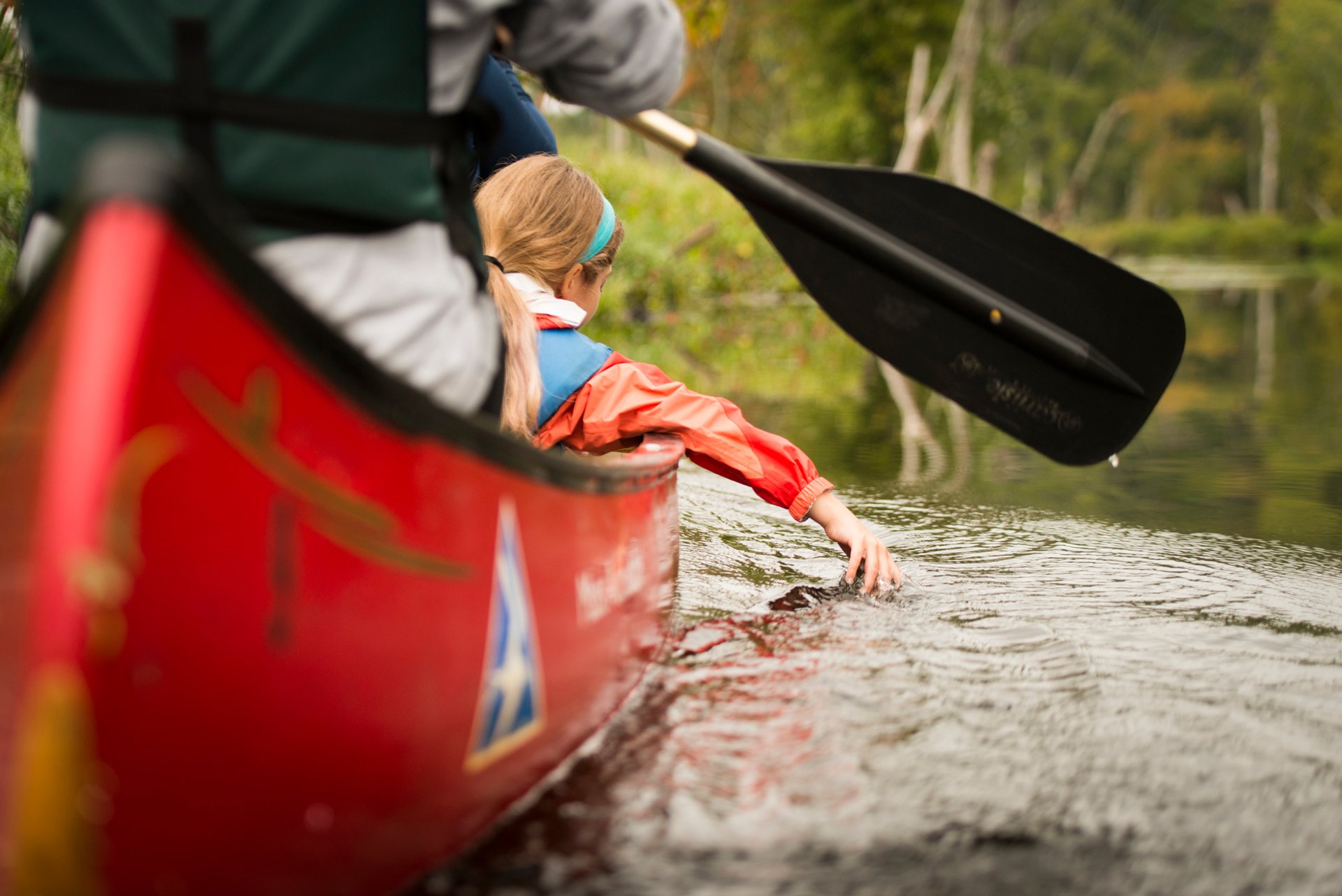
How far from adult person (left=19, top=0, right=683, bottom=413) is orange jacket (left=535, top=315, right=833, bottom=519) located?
2.82 feet

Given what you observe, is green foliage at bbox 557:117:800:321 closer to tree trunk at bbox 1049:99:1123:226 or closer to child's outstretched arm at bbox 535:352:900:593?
tree trunk at bbox 1049:99:1123:226

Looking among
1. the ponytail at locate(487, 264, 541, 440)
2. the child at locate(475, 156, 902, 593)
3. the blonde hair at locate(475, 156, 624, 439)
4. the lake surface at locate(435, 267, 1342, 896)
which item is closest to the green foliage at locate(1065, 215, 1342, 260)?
the lake surface at locate(435, 267, 1342, 896)

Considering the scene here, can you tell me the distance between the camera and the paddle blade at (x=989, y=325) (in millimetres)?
2609

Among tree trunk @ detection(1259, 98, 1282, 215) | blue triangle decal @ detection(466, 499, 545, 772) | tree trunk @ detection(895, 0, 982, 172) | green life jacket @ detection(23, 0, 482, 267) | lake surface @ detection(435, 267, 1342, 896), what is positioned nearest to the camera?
green life jacket @ detection(23, 0, 482, 267)

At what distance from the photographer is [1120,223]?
45.7 meters

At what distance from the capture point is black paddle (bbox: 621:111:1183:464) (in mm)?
2574

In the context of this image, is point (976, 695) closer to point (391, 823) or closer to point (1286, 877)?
point (1286, 877)

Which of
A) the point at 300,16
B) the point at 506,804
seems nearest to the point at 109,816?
the point at 506,804

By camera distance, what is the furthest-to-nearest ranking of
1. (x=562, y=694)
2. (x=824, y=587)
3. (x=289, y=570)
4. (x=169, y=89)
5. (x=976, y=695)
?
(x=824, y=587) < (x=976, y=695) < (x=562, y=694) < (x=169, y=89) < (x=289, y=570)

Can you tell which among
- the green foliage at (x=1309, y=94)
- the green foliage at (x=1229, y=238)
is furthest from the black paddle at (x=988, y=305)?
the green foliage at (x=1309, y=94)

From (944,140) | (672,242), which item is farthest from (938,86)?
(672,242)

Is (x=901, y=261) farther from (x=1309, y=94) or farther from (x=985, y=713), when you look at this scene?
(x=1309, y=94)

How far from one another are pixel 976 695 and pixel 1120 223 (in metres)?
47.6

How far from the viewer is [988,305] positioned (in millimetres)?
2623
